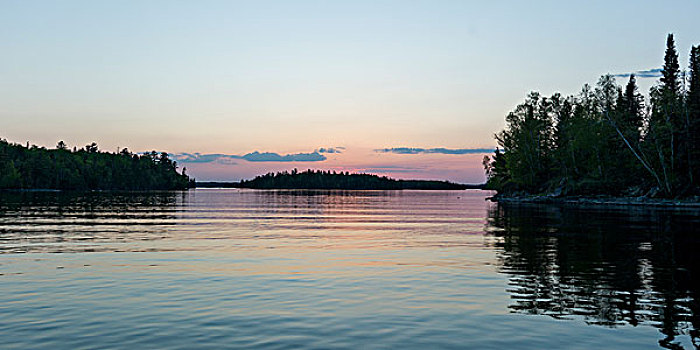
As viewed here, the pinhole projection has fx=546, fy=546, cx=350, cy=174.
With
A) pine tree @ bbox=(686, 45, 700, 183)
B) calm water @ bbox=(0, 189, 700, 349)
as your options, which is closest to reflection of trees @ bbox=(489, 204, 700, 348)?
calm water @ bbox=(0, 189, 700, 349)

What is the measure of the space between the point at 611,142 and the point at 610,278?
393 ft

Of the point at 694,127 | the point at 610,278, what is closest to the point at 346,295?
the point at 610,278

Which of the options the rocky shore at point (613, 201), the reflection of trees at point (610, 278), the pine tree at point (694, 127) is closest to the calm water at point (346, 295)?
the reflection of trees at point (610, 278)

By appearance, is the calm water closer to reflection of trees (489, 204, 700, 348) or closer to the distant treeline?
reflection of trees (489, 204, 700, 348)

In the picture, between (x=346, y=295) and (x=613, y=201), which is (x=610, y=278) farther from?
(x=613, y=201)

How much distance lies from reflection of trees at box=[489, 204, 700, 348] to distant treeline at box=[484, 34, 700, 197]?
72.7 m

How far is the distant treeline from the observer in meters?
104

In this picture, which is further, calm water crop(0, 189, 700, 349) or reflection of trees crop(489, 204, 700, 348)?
reflection of trees crop(489, 204, 700, 348)

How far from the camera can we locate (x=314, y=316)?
15977 millimetres

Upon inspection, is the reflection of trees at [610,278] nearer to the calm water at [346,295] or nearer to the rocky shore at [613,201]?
the calm water at [346,295]

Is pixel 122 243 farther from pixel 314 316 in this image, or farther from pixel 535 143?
pixel 535 143

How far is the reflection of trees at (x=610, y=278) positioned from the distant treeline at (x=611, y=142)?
72.7m

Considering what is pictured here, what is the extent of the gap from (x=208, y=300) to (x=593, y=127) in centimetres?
12274

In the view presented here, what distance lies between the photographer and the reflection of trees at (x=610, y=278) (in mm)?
16156
